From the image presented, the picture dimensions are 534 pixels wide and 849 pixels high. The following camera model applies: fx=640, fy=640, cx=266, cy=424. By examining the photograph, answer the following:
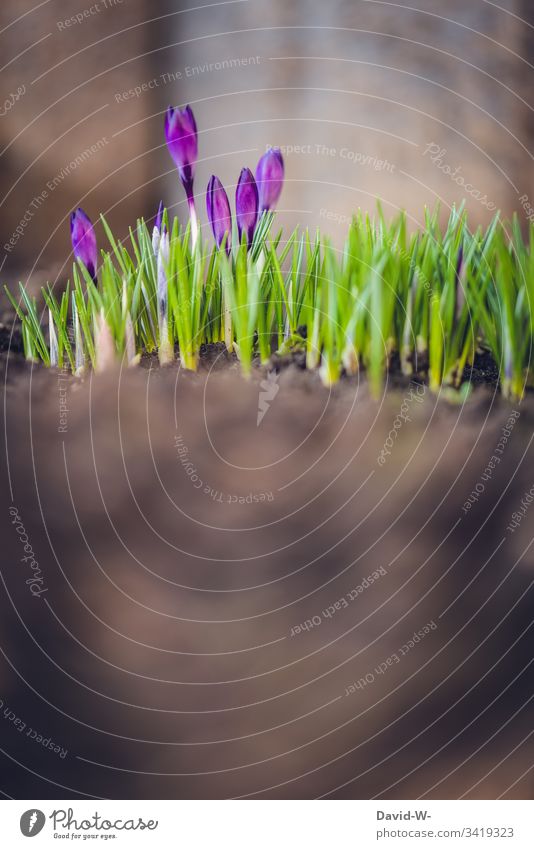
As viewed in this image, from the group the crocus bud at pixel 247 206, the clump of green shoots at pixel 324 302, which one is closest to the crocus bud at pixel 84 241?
the clump of green shoots at pixel 324 302

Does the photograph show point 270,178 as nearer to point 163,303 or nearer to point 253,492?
point 163,303
